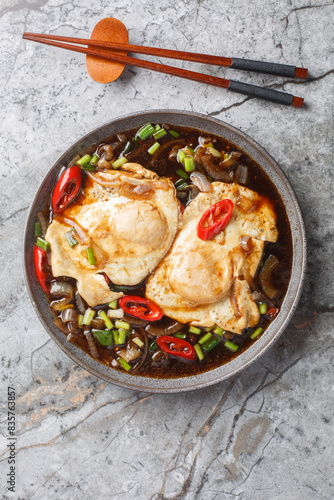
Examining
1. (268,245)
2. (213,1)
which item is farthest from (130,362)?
(213,1)

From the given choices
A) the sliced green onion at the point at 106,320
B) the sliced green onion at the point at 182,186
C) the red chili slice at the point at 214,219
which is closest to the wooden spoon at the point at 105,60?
the sliced green onion at the point at 182,186

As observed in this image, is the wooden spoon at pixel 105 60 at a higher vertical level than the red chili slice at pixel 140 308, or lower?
higher

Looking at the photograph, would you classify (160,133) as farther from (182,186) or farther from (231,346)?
(231,346)

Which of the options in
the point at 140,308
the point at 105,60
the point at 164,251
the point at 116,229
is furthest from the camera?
the point at 105,60

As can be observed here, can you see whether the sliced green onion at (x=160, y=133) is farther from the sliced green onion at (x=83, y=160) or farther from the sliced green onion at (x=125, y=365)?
the sliced green onion at (x=125, y=365)

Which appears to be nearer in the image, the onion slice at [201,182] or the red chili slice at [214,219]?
the red chili slice at [214,219]

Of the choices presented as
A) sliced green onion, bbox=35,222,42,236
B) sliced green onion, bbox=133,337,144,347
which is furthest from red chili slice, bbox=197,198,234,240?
sliced green onion, bbox=35,222,42,236

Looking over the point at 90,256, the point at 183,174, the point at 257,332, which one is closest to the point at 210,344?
the point at 257,332
